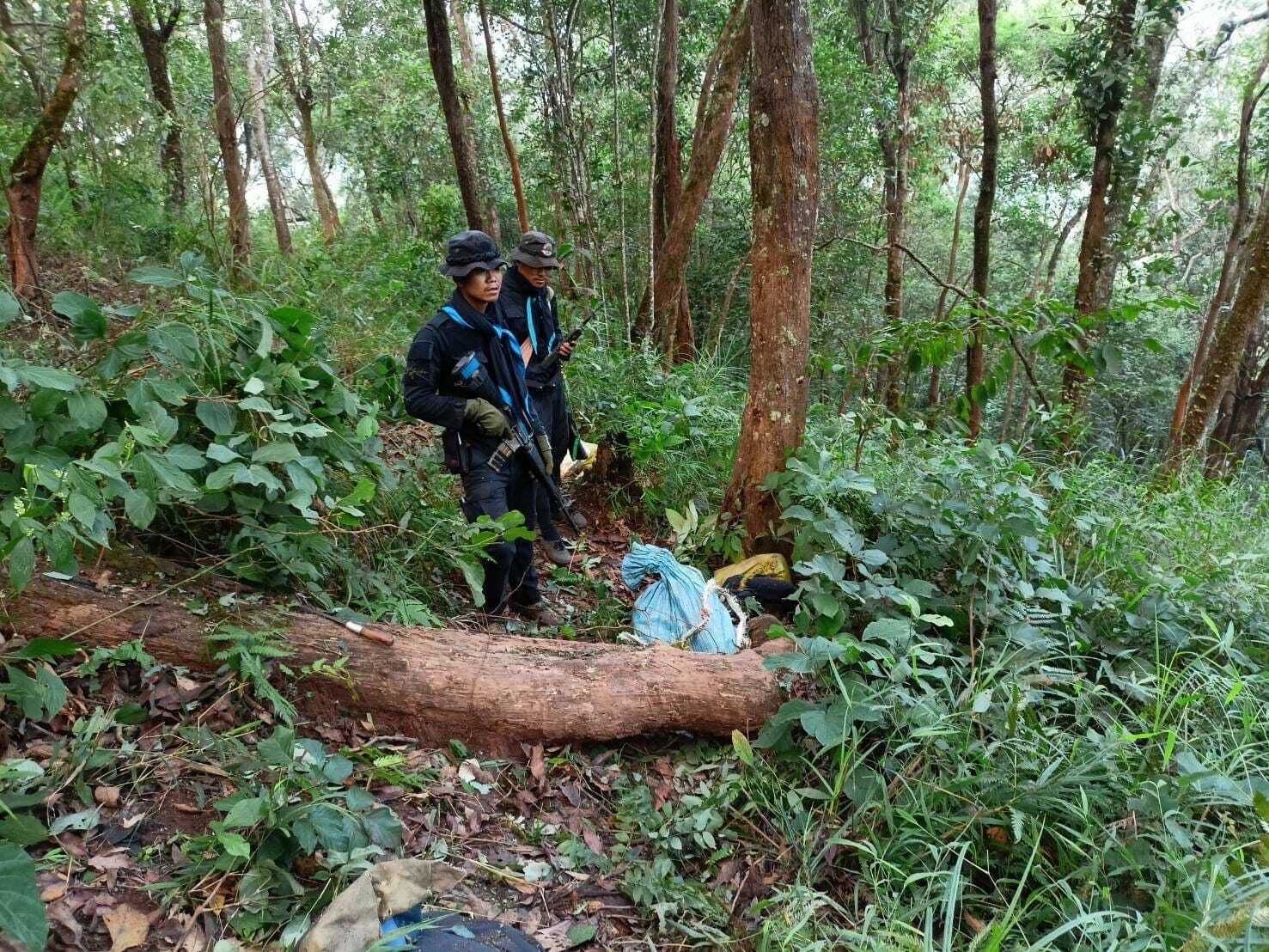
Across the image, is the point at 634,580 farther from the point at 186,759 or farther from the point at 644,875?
the point at 186,759

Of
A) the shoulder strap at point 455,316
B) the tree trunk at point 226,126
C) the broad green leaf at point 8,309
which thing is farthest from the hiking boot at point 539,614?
the tree trunk at point 226,126

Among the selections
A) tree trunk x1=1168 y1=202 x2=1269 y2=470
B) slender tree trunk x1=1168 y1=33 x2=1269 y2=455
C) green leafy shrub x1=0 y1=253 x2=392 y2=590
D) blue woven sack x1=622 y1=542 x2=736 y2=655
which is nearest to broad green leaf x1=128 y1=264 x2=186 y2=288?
green leafy shrub x1=0 y1=253 x2=392 y2=590

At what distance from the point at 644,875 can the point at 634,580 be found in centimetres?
179

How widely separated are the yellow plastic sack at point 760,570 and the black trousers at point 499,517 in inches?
39.3

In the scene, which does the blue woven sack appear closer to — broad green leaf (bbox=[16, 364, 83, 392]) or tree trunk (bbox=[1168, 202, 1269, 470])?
broad green leaf (bbox=[16, 364, 83, 392])

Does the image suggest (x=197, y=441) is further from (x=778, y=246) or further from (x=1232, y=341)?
(x=1232, y=341)

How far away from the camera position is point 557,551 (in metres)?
4.58

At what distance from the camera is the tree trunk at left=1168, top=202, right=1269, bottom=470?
19.6 feet

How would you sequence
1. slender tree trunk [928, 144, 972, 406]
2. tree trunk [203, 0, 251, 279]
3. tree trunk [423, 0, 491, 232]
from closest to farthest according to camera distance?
tree trunk [423, 0, 491, 232] → tree trunk [203, 0, 251, 279] → slender tree trunk [928, 144, 972, 406]

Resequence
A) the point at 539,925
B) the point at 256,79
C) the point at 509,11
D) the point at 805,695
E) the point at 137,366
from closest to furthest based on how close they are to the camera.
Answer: the point at 539,925 → the point at 137,366 → the point at 805,695 → the point at 509,11 → the point at 256,79

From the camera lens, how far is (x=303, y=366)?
290cm

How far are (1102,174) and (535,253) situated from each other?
20.5 feet

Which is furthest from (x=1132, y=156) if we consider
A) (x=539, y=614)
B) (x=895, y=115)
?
(x=539, y=614)

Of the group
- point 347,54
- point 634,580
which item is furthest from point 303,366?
point 347,54
